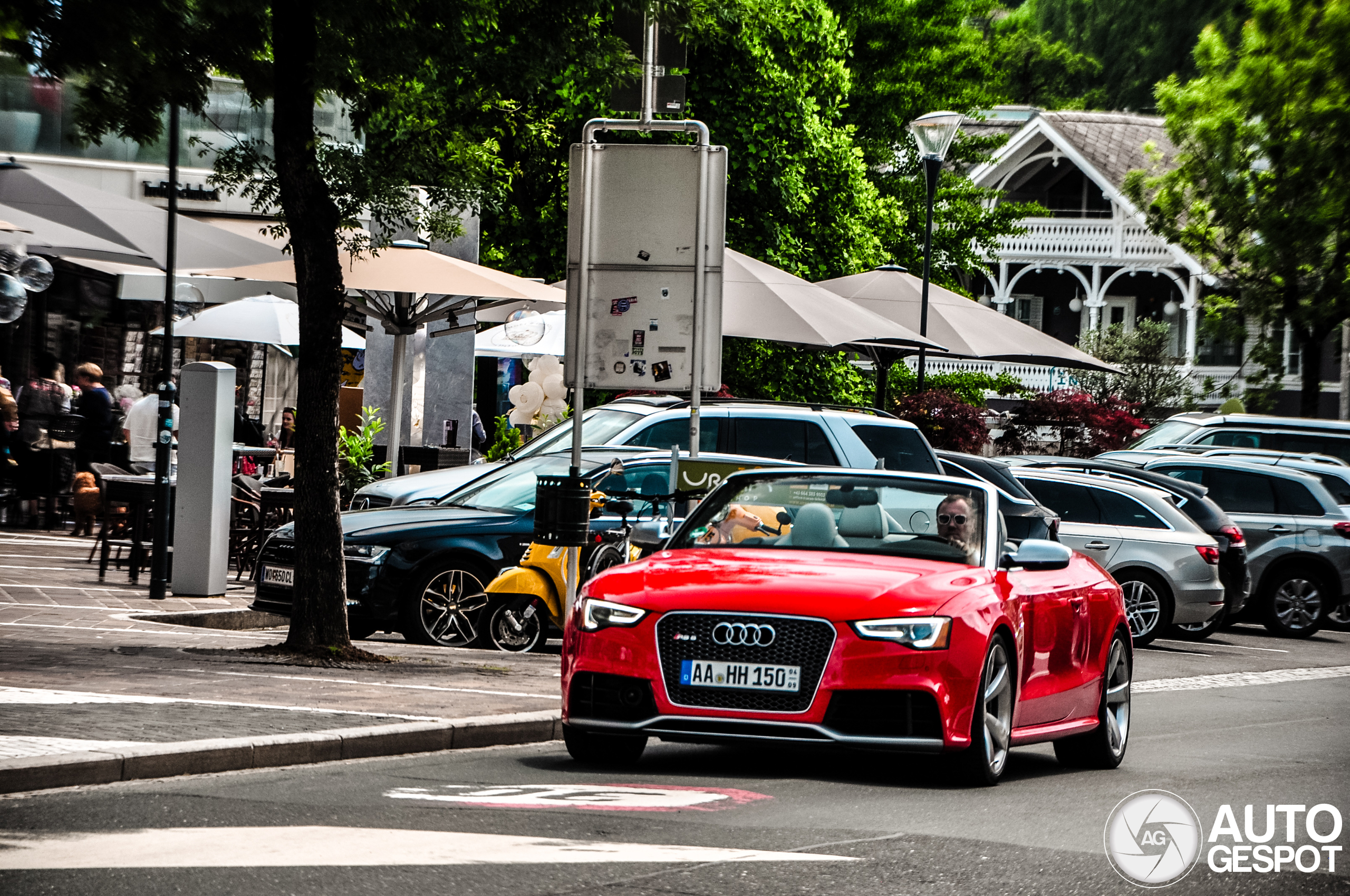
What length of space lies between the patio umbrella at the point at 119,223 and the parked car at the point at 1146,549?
29.1ft

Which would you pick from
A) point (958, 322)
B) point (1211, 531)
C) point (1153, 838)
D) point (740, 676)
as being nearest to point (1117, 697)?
point (1153, 838)

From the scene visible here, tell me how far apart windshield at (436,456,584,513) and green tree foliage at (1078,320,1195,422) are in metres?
23.1

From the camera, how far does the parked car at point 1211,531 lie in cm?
2064

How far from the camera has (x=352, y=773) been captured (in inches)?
342

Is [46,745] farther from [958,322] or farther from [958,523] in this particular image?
[958,322]

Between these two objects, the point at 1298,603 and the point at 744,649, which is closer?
the point at 744,649

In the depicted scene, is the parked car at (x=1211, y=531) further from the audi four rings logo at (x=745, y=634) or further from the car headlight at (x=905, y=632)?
the audi four rings logo at (x=745, y=634)

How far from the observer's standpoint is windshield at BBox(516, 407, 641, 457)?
17.4m

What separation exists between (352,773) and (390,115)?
659 centimetres

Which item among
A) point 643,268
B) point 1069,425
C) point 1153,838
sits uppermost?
point 643,268

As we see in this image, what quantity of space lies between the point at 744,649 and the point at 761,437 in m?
9.17

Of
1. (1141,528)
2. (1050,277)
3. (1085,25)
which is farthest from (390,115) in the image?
(1085,25)

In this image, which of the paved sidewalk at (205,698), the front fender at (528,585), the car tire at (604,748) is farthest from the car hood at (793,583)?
the front fender at (528,585)

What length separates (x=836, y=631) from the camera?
8180 millimetres
